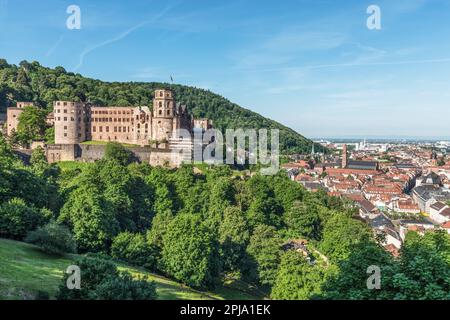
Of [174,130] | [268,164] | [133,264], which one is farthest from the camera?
[268,164]

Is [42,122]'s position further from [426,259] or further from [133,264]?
[426,259]

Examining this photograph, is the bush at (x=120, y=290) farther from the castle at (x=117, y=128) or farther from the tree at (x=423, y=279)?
the castle at (x=117, y=128)

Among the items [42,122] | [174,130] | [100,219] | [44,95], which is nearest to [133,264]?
[100,219]

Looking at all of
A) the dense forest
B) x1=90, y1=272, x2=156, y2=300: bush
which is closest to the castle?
the dense forest

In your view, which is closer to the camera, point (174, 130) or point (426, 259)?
point (426, 259)

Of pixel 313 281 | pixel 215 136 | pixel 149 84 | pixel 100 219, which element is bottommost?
pixel 313 281

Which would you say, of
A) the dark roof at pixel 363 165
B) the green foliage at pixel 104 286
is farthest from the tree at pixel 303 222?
the dark roof at pixel 363 165
